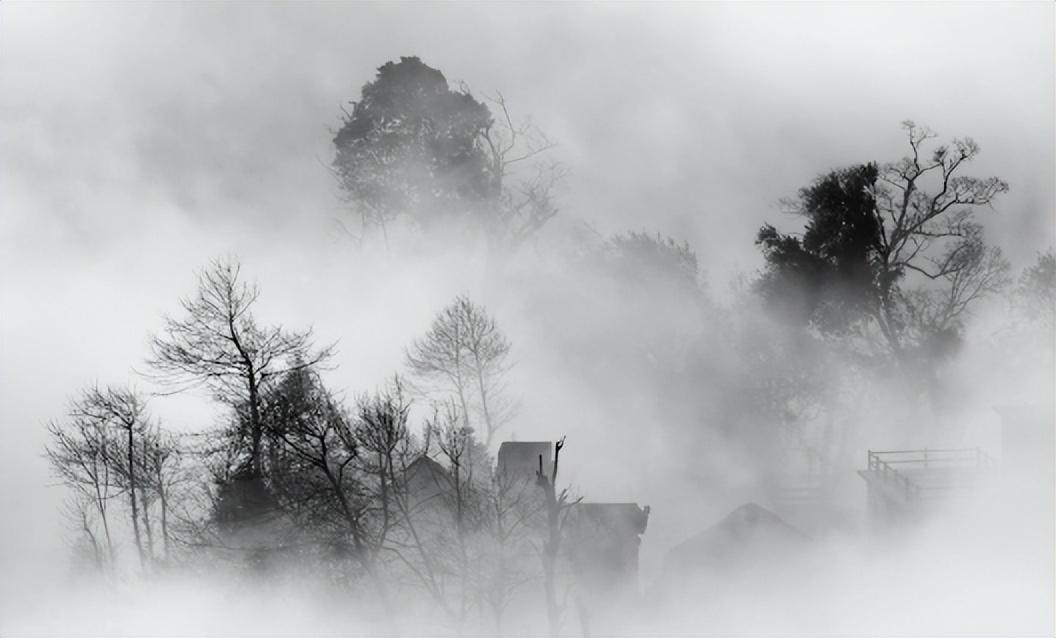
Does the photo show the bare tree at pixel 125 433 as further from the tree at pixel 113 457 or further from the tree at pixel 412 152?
the tree at pixel 412 152

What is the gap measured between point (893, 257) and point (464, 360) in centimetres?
1273

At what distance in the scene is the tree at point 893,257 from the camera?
2647 centimetres

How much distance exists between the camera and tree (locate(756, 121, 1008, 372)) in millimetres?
26469

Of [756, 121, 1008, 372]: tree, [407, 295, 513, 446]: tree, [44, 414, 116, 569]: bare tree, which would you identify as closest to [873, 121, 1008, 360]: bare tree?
[756, 121, 1008, 372]: tree

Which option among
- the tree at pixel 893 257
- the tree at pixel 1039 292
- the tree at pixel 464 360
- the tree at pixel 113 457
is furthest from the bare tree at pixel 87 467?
the tree at pixel 1039 292

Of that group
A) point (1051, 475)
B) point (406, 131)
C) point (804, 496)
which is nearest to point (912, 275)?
point (804, 496)

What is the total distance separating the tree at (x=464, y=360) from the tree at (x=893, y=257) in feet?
28.4

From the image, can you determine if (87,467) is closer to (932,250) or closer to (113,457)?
(113,457)

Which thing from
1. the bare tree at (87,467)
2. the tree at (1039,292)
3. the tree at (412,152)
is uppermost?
the tree at (412,152)

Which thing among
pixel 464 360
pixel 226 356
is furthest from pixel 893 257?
pixel 226 356

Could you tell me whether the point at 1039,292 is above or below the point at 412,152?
below

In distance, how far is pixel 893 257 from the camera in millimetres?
27078

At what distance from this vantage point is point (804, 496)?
2956 centimetres

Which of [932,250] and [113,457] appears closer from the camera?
[113,457]
